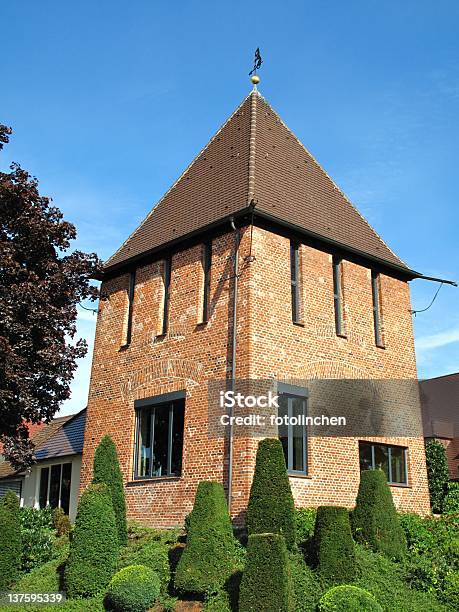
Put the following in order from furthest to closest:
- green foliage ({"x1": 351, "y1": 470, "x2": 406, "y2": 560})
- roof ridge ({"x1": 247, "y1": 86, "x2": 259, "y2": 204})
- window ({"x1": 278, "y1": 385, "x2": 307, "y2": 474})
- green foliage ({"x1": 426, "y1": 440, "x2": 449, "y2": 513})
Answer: green foliage ({"x1": 426, "y1": 440, "x2": 449, "y2": 513}) < roof ridge ({"x1": 247, "y1": 86, "x2": 259, "y2": 204}) < window ({"x1": 278, "y1": 385, "x2": 307, "y2": 474}) < green foliage ({"x1": 351, "y1": 470, "x2": 406, "y2": 560})

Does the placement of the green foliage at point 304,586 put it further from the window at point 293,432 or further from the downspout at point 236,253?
the window at point 293,432

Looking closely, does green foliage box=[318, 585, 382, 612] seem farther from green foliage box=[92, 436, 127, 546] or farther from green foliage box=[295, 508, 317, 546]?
green foliage box=[92, 436, 127, 546]

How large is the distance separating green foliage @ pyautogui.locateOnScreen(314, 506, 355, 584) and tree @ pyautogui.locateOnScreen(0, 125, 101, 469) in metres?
6.76

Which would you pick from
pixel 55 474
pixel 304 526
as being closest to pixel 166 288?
pixel 304 526

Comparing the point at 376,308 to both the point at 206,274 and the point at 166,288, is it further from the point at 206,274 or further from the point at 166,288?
the point at 166,288

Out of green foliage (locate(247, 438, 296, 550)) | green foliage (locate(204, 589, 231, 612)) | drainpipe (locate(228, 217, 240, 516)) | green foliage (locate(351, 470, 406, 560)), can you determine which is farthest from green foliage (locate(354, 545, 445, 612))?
drainpipe (locate(228, 217, 240, 516))

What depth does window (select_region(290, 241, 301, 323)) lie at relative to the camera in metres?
17.0

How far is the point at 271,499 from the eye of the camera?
1286 cm

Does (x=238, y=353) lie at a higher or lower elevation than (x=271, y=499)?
higher

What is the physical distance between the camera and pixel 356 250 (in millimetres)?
18781

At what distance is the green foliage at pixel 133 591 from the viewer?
441 inches

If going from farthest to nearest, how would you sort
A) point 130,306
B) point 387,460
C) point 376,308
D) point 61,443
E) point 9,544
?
point 61,443 → point 130,306 → point 376,308 → point 387,460 → point 9,544

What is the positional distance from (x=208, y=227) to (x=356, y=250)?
4.30 m

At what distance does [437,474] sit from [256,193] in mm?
13213
